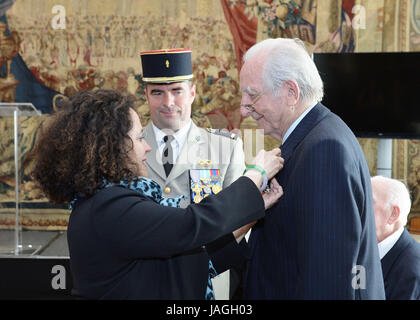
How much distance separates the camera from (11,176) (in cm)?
536

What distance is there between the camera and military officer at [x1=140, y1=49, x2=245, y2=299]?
Result: 3.22 metres

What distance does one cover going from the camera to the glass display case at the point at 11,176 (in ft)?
16.1

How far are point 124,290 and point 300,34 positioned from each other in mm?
5352

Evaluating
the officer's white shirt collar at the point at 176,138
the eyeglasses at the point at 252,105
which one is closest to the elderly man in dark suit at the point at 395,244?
the eyeglasses at the point at 252,105

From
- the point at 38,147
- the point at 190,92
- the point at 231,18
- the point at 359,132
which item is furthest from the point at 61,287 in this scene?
the point at 231,18

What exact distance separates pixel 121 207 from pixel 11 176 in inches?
164

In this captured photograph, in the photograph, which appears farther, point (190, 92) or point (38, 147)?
point (190, 92)

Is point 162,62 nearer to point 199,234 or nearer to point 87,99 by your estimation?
point 87,99

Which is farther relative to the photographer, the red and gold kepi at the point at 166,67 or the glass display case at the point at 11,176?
the glass display case at the point at 11,176

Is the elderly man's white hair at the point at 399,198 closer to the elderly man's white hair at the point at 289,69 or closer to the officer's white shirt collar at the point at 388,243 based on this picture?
the officer's white shirt collar at the point at 388,243

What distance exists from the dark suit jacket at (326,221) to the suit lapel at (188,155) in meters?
1.51

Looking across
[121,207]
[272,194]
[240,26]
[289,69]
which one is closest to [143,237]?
[121,207]
